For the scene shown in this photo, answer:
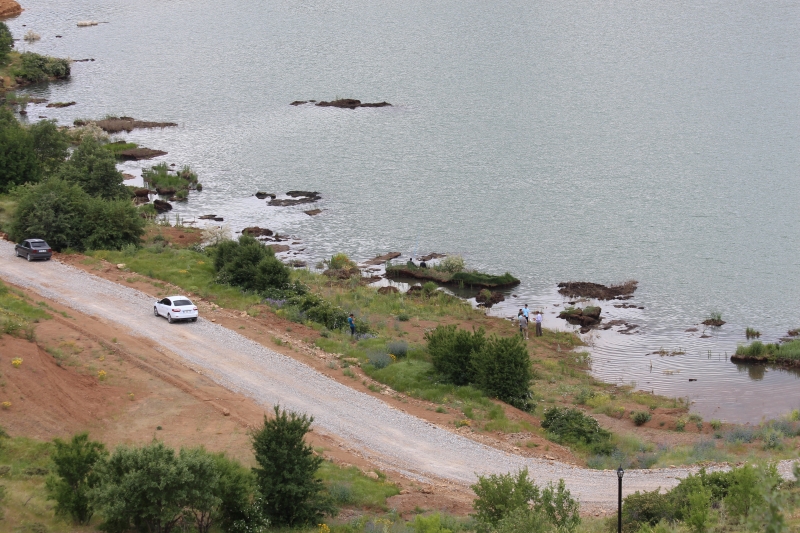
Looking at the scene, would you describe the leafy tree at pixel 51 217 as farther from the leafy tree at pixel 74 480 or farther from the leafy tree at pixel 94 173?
the leafy tree at pixel 74 480

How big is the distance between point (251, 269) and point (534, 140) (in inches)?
1833

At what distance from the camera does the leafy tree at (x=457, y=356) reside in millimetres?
39812

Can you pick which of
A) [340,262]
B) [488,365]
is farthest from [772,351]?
[340,262]

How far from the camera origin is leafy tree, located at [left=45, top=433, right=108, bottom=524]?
25.4 m

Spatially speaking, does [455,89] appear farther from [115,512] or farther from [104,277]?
[115,512]

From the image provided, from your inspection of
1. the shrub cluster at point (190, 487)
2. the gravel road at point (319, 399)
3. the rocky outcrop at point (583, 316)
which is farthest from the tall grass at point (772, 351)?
the shrub cluster at point (190, 487)

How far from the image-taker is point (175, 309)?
142ft

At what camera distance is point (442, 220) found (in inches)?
2749

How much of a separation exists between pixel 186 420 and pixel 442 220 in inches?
1525

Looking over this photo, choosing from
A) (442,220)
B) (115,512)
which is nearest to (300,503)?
(115,512)

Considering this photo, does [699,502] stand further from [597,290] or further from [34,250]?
[34,250]

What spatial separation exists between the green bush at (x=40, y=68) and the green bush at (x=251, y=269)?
257ft

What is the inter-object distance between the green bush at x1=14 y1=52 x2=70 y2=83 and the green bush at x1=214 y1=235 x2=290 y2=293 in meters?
78.2

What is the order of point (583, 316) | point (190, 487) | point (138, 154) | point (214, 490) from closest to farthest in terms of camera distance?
1. point (190, 487)
2. point (214, 490)
3. point (583, 316)
4. point (138, 154)
